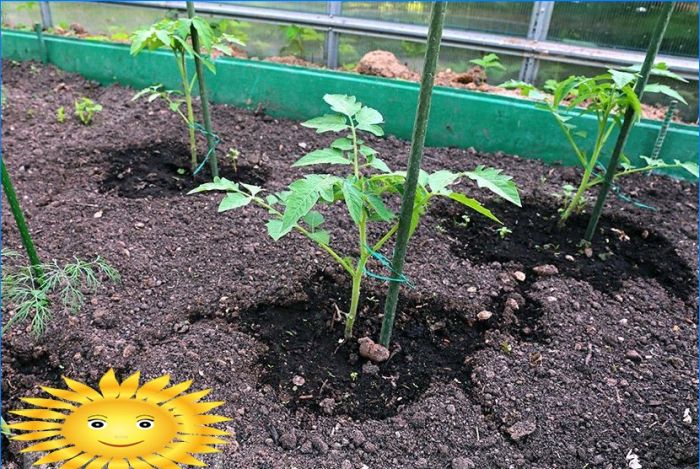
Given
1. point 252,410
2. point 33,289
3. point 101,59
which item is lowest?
point 252,410

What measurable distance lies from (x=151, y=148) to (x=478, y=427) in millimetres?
2380

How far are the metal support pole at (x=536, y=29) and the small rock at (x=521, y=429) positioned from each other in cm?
287

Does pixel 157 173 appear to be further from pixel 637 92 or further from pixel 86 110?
pixel 637 92

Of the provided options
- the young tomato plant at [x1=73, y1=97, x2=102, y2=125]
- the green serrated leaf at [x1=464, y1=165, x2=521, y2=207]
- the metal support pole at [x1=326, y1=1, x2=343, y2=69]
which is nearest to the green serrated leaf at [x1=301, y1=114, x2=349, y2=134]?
the green serrated leaf at [x1=464, y1=165, x2=521, y2=207]

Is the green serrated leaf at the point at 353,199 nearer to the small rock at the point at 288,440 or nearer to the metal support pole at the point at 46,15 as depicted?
the small rock at the point at 288,440

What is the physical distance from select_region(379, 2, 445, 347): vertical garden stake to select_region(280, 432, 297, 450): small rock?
1.66ft

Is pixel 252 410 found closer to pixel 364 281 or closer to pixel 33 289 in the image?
pixel 364 281

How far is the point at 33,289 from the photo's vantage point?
1965 millimetres

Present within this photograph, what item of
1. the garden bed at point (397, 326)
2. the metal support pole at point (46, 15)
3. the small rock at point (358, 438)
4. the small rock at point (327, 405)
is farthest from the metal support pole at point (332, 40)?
the small rock at point (358, 438)

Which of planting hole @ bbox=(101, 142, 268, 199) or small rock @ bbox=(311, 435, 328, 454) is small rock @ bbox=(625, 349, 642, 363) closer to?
small rock @ bbox=(311, 435, 328, 454)

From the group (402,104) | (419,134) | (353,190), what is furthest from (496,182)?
(402,104)

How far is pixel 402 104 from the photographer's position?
3.36m

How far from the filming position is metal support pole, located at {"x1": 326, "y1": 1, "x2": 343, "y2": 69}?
167 inches

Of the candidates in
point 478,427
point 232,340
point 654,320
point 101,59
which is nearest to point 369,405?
point 478,427
